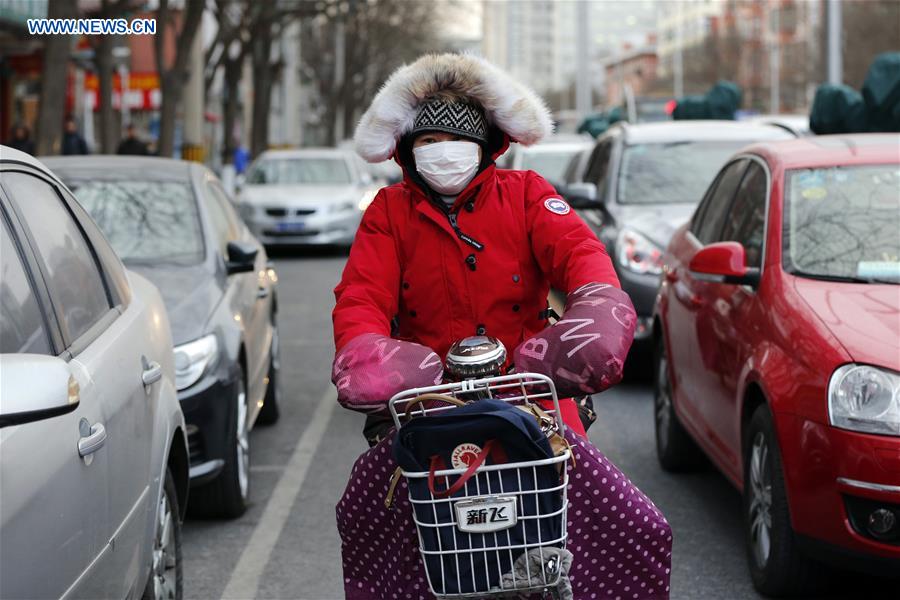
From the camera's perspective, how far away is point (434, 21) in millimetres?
59562

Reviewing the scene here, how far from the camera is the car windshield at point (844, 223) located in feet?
18.2

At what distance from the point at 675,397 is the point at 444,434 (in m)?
4.43

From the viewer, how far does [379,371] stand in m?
3.00

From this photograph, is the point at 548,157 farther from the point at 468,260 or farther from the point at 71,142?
the point at 468,260

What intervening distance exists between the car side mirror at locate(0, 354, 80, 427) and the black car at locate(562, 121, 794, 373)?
7.28m

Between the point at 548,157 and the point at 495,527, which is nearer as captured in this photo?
the point at 495,527

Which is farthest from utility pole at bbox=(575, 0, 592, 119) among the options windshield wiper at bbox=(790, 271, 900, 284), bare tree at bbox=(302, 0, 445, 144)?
windshield wiper at bbox=(790, 271, 900, 284)

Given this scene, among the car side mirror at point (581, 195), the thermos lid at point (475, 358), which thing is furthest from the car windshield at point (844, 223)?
the car side mirror at point (581, 195)

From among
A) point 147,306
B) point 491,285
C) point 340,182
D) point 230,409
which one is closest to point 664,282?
point 230,409

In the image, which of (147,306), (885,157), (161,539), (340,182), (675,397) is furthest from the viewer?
(340,182)

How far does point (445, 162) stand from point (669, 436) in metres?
4.00

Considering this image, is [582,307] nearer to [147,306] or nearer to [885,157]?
[147,306]

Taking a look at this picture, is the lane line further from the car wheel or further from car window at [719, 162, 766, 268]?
car window at [719, 162, 766, 268]

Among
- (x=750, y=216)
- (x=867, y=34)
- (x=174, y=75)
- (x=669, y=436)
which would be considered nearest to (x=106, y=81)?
(x=174, y=75)
